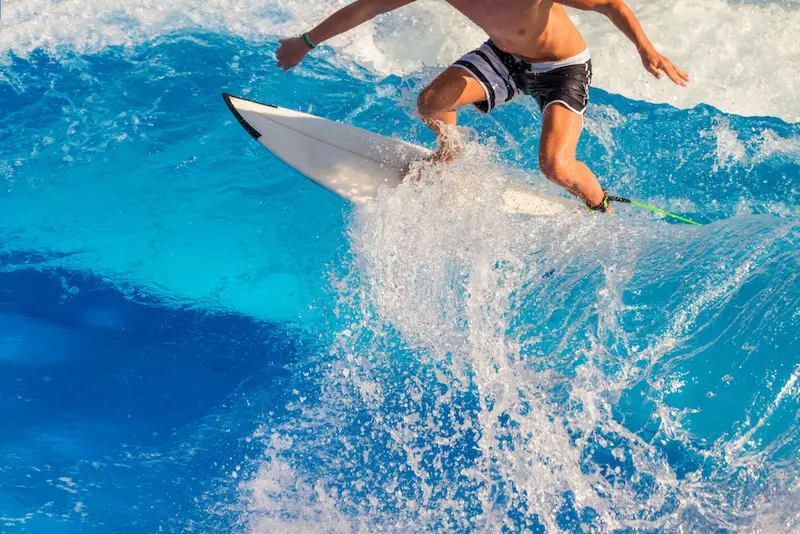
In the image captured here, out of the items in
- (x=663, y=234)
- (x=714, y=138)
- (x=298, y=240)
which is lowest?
(x=298, y=240)

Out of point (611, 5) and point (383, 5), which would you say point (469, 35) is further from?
point (611, 5)

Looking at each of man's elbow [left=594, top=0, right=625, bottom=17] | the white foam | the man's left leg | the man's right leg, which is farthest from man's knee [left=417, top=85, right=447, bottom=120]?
the white foam

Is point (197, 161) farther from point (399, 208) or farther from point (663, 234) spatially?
point (663, 234)

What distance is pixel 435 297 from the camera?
3723 mm

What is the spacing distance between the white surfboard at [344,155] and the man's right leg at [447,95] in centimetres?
39

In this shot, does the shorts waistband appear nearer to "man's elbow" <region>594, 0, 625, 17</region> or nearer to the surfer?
the surfer

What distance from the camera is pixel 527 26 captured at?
3.16 meters

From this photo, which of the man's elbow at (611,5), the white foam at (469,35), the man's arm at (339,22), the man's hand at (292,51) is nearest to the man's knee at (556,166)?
the man's elbow at (611,5)

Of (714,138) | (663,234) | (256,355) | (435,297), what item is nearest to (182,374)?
(256,355)

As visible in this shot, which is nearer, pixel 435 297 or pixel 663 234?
pixel 435 297

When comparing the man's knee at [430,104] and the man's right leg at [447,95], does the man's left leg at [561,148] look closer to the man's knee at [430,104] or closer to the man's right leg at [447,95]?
the man's right leg at [447,95]

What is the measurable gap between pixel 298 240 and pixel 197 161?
93cm

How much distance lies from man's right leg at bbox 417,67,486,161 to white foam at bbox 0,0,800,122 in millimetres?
1850

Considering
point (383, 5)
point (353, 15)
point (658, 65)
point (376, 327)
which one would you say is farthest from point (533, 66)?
point (376, 327)
